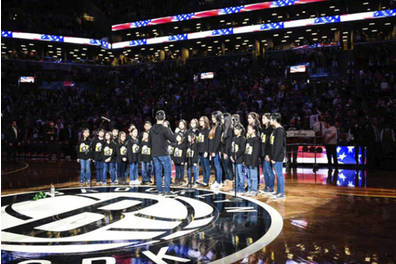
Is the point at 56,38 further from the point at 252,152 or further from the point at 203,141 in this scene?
the point at 252,152

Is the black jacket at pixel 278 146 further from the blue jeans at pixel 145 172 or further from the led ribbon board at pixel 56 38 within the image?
the led ribbon board at pixel 56 38

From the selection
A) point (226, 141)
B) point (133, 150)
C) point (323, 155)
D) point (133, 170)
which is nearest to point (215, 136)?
point (226, 141)

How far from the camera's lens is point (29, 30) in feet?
93.6

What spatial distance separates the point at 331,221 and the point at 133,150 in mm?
5304

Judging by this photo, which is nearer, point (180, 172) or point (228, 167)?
point (228, 167)

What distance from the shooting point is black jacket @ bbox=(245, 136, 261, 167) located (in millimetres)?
7075

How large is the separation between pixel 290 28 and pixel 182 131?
62.7ft

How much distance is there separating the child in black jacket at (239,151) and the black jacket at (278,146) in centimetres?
72

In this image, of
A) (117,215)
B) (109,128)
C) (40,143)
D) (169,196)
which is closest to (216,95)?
(109,128)

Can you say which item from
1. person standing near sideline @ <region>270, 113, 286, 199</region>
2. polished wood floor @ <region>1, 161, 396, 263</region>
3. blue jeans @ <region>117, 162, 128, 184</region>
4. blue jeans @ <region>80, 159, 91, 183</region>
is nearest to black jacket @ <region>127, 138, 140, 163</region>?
blue jeans @ <region>117, 162, 128, 184</region>

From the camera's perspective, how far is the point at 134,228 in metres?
4.75

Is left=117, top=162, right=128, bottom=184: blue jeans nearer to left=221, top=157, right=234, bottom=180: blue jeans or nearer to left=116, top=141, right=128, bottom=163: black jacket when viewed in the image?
left=116, top=141, right=128, bottom=163: black jacket

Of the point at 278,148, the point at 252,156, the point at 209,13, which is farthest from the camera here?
the point at 209,13

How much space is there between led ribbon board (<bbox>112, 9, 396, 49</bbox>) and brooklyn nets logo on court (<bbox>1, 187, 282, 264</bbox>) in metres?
20.3
